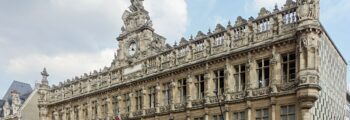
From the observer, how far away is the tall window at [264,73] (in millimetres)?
33594

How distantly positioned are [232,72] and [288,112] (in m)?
6.06

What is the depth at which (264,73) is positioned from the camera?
111 ft

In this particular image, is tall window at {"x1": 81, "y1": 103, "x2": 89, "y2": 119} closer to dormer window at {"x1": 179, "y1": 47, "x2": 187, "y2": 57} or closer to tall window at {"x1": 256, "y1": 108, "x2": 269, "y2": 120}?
dormer window at {"x1": 179, "y1": 47, "x2": 187, "y2": 57}

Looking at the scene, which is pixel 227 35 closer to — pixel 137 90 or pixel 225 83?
pixel 225 83

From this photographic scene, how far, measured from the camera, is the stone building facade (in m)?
31.1

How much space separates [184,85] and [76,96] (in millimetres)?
17870

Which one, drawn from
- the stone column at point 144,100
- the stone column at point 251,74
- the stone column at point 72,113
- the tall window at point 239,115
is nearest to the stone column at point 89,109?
the stone column at point 72,113

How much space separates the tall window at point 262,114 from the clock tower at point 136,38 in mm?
13771

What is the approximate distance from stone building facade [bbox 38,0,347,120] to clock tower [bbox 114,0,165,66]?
0.10 meters

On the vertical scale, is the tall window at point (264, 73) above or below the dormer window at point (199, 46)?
below

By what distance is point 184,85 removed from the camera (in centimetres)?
3988

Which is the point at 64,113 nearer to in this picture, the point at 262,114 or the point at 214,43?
the point at 214,43

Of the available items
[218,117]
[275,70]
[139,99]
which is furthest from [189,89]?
[275,70]

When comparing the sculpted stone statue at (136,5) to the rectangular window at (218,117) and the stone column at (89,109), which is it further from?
the rectangular window at (218,117)
